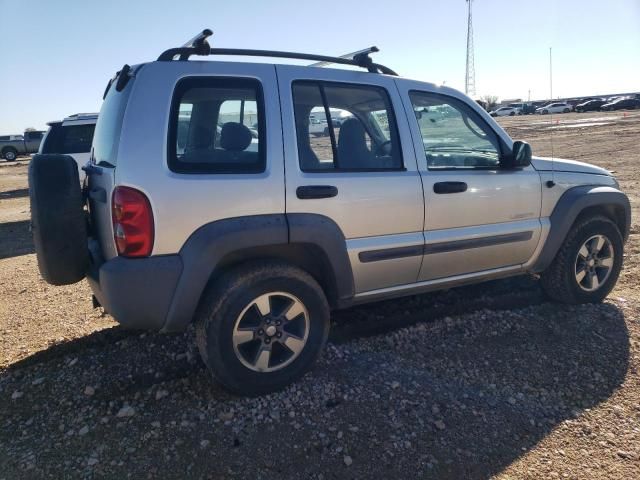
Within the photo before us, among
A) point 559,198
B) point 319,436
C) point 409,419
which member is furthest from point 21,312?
point 559,198

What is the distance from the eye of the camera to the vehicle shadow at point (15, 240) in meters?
7.27

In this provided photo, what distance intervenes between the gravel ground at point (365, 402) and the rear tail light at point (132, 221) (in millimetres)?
987

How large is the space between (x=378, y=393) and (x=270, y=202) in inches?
52.9

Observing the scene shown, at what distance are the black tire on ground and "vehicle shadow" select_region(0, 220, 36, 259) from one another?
495 centimetres

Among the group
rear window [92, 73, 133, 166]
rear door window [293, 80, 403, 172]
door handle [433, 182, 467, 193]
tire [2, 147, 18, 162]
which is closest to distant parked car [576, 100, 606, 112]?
tire [2, 147, 18, 162]

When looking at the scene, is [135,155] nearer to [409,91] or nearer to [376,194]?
[376,194]

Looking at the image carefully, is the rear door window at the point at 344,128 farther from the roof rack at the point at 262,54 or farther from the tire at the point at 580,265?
the tire at the point at 580,265

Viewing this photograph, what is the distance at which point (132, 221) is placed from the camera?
260 cm

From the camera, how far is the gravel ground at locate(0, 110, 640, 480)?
2500mm

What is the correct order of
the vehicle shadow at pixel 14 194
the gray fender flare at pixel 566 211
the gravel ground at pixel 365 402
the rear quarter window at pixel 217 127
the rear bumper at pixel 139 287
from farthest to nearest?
the vehicle shadow at pixel 14 194
the gray fender flare at pixel 566 211
the rear quarter window at pixel 217 127
the rear bumper at pixel 139 287
the gravel ground at pixel 365 402

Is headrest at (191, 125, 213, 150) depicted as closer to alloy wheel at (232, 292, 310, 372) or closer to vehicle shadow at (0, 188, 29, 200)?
alloy wheel at (232, 292, 310, 372)

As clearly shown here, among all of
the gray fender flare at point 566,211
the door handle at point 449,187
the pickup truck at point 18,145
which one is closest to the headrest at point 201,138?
the door handle at point 449,187

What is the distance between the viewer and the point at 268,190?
113 inches

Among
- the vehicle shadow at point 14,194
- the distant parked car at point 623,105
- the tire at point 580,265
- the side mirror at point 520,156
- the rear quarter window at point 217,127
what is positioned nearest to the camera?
the rear quarter window at point 217,127
